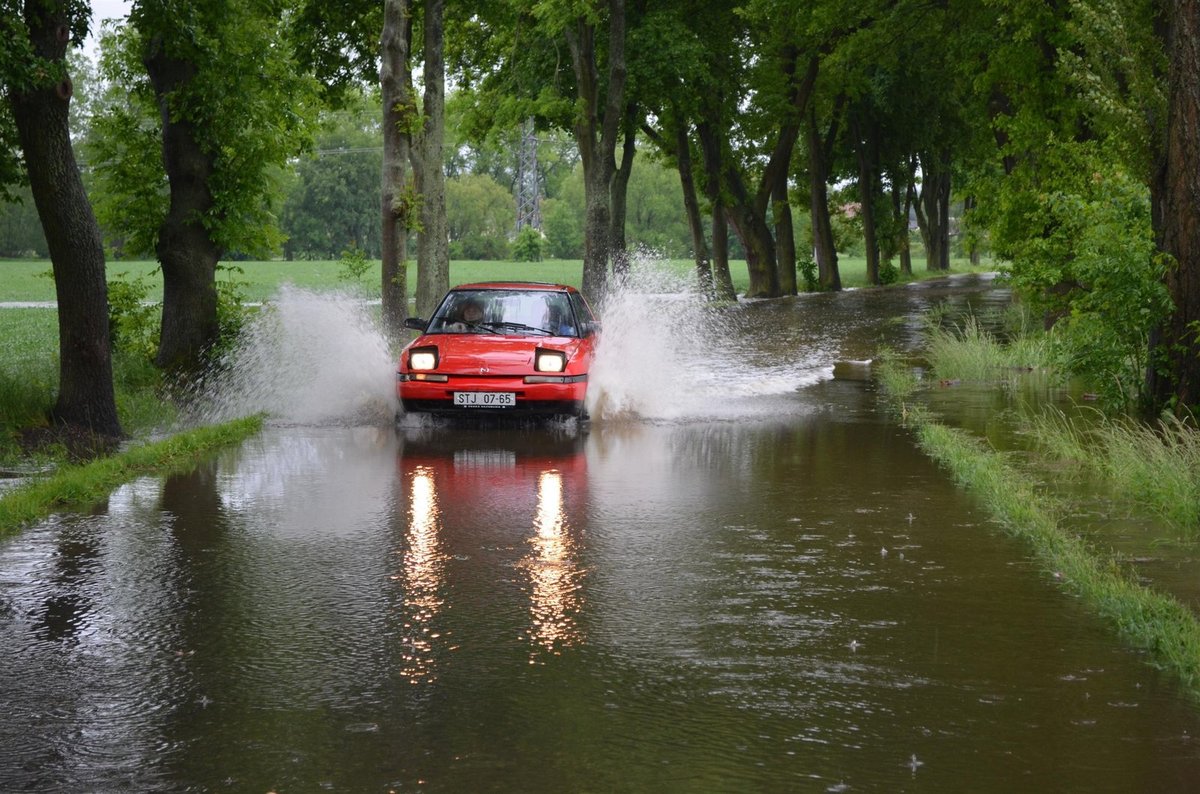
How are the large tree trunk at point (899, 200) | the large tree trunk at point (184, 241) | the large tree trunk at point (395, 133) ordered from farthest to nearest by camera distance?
1. the large tree trunk at point (899, 200)
2. the large tree trunk at point (184, 241)
3. the large tree trunk at point (395, 133)

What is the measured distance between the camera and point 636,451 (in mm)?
12766

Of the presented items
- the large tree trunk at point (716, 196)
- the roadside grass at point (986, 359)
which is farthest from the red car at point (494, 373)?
the large tree trunk at point (716, 196)

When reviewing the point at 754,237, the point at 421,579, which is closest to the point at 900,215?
the point at 754,237

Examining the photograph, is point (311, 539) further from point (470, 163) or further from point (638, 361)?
point (470, 163)

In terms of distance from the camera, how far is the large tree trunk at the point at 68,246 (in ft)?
43.1

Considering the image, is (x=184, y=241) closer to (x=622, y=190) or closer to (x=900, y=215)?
(x=622, y=190)

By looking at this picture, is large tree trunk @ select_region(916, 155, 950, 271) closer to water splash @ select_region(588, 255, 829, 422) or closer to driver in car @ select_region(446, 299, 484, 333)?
water splash @ select_region(588, 255, 829, 422)

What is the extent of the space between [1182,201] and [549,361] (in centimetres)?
606

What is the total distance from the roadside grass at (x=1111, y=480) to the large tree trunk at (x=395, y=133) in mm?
7652

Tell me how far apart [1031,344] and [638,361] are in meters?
7.89

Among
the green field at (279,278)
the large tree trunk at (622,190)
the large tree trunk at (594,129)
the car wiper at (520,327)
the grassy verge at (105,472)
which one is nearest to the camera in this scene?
the grassy verge at (105,472)

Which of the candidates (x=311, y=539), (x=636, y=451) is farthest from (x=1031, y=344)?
(x=311, y=539)

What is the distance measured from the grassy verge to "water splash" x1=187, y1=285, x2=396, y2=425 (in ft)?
5.48

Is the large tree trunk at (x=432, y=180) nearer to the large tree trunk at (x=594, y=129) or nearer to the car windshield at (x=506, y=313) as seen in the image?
the car windshield at (x=506, y=313)
